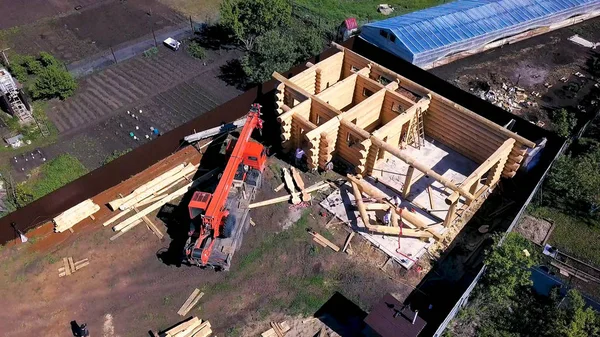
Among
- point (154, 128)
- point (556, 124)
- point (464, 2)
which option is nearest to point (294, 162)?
point (154, 128)

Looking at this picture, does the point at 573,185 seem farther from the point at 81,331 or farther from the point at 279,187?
the point at 81,331

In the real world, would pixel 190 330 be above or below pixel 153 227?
below

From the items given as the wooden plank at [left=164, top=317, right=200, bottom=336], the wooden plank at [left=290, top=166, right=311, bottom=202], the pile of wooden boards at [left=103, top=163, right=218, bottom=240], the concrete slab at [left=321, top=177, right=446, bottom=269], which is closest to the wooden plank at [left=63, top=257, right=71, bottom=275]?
the pile of wooden boards at [left=103, top=163, right=218, bottom=240]

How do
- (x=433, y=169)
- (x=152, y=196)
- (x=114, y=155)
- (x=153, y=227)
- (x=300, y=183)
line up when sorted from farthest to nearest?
(x=114, y=155)
(x=433, y=169)
(x=300, y=183)
(x=152, y=196)
(x=153, y=227)

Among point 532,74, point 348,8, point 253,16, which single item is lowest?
point 348,8

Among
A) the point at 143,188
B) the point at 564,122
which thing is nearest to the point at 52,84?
the point at 143,188

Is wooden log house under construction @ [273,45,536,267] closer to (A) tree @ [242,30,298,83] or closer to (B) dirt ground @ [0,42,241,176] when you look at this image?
(A) tree @ [242,30,298,83]

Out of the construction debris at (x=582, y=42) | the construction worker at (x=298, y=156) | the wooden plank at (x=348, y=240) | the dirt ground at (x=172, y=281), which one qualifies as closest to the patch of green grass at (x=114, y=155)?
the dirt ground at (x=172, y=281)
